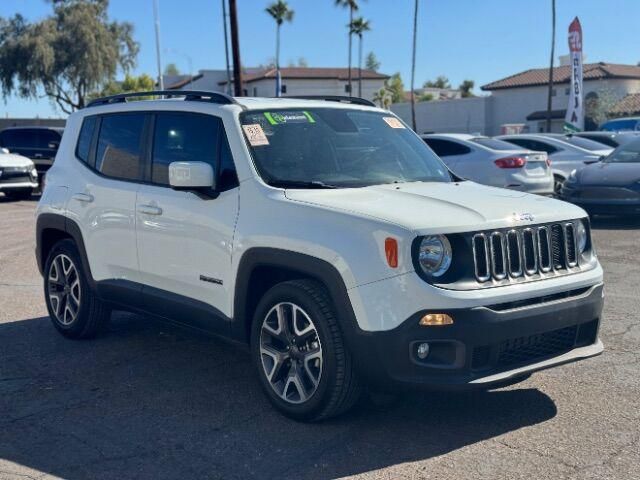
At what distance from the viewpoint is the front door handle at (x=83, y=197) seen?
20.5 ft

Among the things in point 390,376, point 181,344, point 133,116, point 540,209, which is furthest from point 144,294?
point 540,209

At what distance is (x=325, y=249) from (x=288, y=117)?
139cm

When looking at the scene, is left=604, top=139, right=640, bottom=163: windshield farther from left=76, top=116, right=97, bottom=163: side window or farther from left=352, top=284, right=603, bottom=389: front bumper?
left=352, top=284, right=603, bottom=389: front bumper

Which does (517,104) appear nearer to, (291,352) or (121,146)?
(121,146)

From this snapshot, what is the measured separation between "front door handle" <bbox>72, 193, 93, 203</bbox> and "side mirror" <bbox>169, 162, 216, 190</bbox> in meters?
1.47

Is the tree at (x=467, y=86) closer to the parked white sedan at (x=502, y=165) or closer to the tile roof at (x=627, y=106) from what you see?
the tile roof at (x=627, y=106)

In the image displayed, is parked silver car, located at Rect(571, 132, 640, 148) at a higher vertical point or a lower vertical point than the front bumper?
lower

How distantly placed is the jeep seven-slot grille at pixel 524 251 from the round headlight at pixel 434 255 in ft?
0.50

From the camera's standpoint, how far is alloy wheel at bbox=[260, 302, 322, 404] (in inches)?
179

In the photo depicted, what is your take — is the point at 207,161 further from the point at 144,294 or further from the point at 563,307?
the point at 563,307

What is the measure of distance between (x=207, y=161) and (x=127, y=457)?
2.00m

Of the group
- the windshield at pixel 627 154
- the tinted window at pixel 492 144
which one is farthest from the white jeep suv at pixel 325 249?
the tinted window at pixel 492 144

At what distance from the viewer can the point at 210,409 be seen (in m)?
4.95

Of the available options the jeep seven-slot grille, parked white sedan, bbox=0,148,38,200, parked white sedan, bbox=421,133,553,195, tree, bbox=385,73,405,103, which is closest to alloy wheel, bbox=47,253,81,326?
the jeep seven-slot grille
